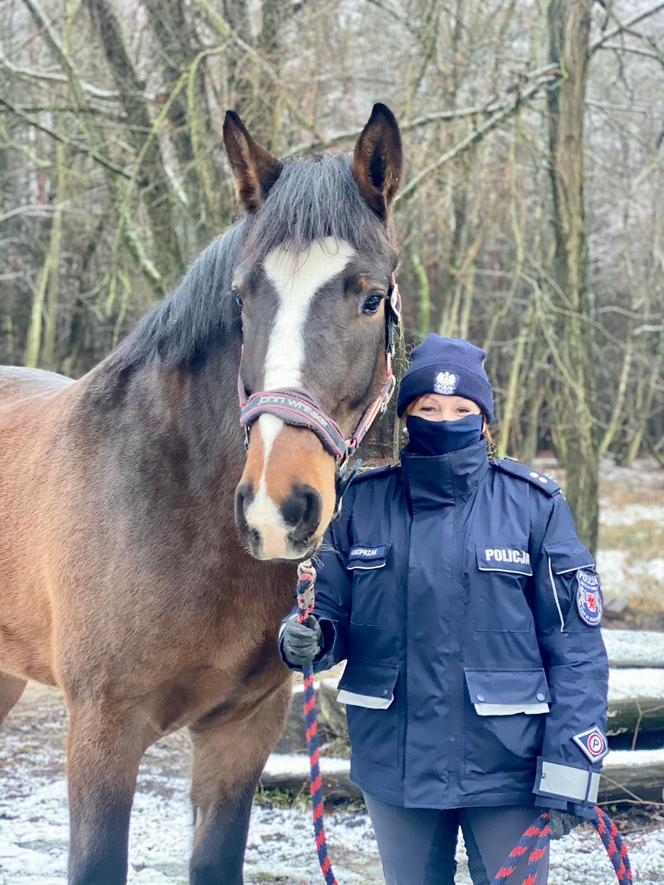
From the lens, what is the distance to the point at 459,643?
6.59ft

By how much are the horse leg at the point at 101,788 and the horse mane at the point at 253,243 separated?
2.98ft

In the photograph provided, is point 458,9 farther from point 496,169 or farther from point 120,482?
point 120,482

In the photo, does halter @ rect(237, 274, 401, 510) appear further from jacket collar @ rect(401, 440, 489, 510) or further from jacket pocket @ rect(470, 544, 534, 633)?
jacket pocket @ rect(470, 544, 534, 633)

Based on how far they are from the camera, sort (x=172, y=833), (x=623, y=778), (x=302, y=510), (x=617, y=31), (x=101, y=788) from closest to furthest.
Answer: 1. (x=302, y=510)
2. (x=101, y=788)
3. (x=623, y=778)
4. (x=172, y=833)
5. (x=617, y=31)

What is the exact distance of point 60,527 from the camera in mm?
2510

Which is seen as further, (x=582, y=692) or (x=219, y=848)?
(x=219, y=848)

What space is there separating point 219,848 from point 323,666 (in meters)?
0.83

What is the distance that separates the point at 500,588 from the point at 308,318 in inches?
27.8

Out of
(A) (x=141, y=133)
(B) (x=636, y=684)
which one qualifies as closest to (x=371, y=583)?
(B) (x=636, y=684)

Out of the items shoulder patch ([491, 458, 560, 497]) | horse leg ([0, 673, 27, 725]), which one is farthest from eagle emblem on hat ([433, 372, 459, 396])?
horse leg ([0, 673, 27, 725])

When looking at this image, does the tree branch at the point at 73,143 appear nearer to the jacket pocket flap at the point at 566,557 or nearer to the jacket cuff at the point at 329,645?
the jacket cuff at the point at 329,645

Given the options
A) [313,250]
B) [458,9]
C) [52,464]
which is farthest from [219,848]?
[458,9]

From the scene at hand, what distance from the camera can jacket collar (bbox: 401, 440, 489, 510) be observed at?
81.2 inches

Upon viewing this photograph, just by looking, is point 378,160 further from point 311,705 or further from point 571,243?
point 571,243
